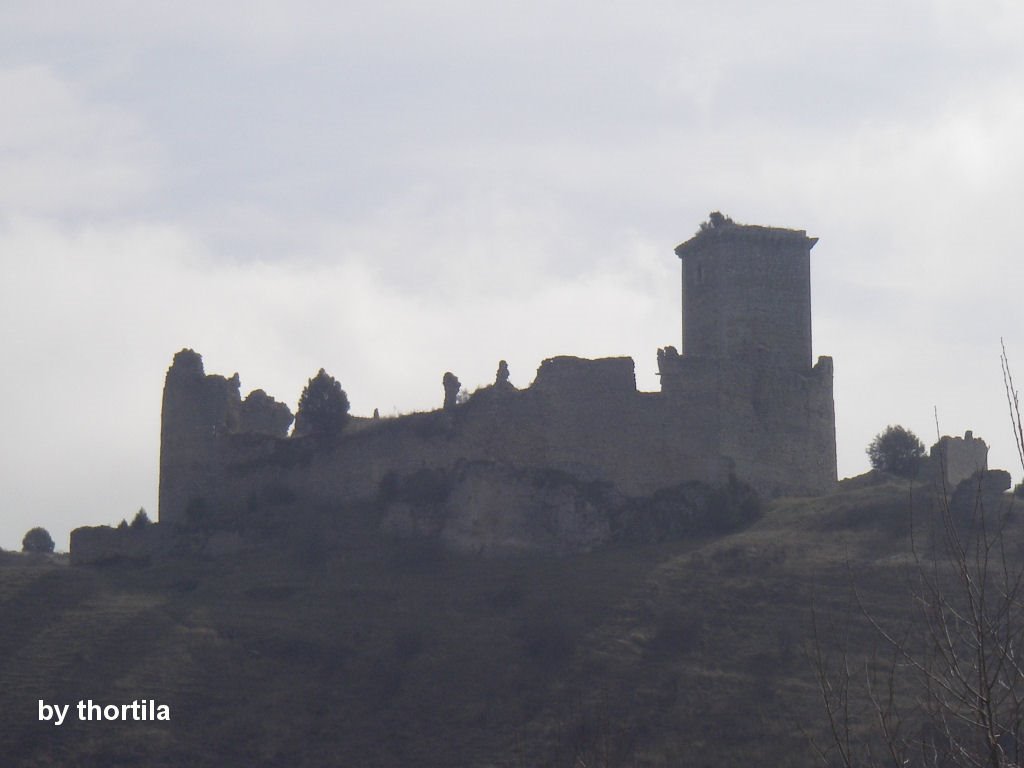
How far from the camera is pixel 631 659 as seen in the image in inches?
1359

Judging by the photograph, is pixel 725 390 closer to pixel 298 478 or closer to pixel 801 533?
pixel 801 533

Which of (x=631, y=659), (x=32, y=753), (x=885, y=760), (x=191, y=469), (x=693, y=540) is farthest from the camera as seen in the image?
(x=191, y=469)

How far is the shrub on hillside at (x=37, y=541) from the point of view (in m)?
59.2

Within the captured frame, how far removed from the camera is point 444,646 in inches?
1421

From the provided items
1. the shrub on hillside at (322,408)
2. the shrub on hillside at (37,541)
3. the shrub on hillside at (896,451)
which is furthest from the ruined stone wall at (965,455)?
the shrub on hillside at (37,541)

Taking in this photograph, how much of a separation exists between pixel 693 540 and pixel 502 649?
6501 mm

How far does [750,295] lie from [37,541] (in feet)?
93.0

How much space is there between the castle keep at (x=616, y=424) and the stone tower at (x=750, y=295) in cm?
4

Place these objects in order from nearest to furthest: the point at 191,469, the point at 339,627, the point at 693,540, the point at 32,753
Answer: the point at 32,753, the point at 339,627, the point at 693,540, the point at 191,469

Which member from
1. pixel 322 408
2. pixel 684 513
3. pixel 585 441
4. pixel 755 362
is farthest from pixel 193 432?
pixel 755 362

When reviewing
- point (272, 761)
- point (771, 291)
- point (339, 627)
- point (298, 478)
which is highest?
point (771, 291)

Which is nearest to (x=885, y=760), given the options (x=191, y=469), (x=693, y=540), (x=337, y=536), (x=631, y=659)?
(x=631, y=659)

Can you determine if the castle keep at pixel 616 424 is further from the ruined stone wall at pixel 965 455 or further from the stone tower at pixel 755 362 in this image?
the ruined stone wall at pixel 965 455

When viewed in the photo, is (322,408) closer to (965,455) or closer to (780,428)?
(780,428)
